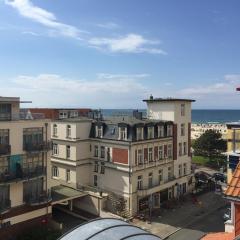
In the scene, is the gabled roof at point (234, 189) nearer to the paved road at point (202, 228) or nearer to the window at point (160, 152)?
the paved road at point (202, 228)

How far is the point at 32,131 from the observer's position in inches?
1501

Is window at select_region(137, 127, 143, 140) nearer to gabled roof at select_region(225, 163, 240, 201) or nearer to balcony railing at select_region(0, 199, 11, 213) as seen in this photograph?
balcony railing at select_region(0, 199, 11, 213)

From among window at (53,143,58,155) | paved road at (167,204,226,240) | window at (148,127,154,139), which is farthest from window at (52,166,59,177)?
paved road at (167,204,226,240)

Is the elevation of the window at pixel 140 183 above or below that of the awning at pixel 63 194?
above

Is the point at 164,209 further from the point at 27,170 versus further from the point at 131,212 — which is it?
the point at 27,170

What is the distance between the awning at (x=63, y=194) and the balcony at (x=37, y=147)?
265 inches

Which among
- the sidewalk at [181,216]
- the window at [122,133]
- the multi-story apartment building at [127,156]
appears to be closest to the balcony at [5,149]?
the multi-story apartment building at [127,156]

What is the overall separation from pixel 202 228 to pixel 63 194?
56.7 feet

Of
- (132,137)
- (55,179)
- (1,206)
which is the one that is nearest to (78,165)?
(55,179)

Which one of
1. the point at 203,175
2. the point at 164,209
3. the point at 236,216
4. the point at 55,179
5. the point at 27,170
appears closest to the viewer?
the point at 236,216

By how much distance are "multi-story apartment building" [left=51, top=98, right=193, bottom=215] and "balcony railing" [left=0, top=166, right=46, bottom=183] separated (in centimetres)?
940

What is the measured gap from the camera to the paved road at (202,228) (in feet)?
128

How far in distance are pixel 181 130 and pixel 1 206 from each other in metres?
28.7

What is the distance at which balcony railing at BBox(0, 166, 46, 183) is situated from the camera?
35469 millimetres
